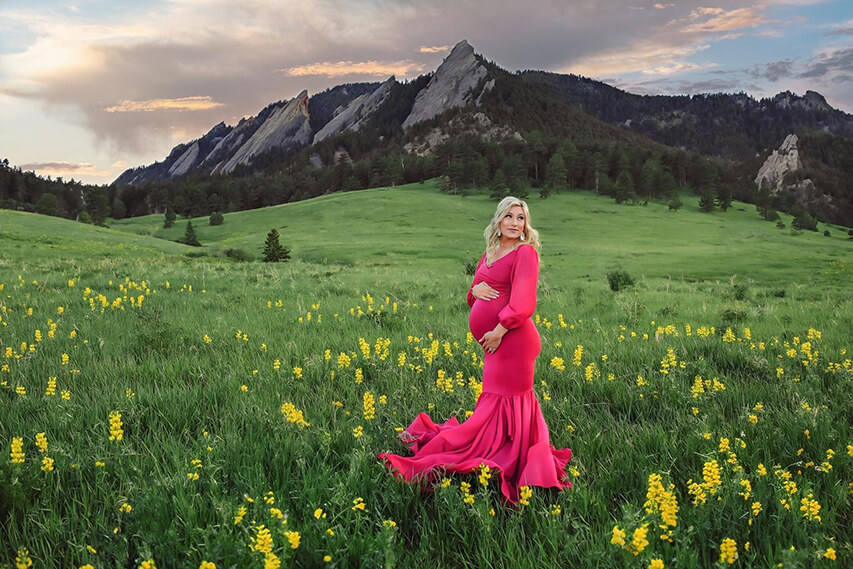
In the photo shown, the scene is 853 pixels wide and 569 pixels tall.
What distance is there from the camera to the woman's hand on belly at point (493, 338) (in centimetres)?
381

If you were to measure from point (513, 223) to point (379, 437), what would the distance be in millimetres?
2266

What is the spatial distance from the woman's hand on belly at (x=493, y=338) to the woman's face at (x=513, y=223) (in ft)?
2.63

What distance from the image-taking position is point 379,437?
4.26 m

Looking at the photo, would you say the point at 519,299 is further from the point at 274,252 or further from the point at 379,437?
the point at 274,252

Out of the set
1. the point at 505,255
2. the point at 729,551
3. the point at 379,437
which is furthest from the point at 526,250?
the point at 729,551

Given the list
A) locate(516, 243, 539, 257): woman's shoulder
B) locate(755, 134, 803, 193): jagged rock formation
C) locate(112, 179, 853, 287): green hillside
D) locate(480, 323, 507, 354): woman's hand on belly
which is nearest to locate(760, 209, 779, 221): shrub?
locate(112, 179, 853, 287): green hillside

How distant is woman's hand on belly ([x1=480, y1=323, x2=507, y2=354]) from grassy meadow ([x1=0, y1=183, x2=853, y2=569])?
1.07 metres

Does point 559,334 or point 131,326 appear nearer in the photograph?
point 131,326

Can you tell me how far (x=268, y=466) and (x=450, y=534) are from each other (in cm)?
A: 152

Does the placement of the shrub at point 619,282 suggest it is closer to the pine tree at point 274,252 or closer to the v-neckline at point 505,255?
the v-neckline at point 505,255

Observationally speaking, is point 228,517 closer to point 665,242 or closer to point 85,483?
point 85,483

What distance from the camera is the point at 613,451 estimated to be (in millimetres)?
3939

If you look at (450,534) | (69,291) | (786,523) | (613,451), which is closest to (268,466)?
(450,534)

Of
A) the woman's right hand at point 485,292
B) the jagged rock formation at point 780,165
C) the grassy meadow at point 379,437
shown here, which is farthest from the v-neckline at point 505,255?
the jagged rock formation at point 780,165
